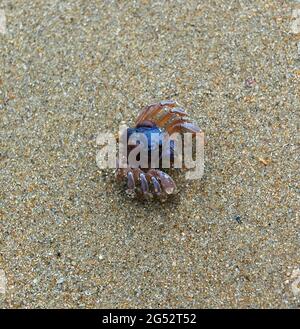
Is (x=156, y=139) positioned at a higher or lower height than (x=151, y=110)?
lower

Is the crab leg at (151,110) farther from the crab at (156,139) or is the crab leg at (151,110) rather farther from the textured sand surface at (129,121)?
the textured sand surface at (129,121)

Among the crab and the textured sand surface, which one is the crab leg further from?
the textured sand surface

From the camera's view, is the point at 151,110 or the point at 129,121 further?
the point at 129,121

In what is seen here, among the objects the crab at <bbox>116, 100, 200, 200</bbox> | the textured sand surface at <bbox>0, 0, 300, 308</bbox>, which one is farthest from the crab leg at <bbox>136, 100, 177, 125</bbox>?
the textured sand surface at <bbox>0, 0, 300, 308</bbox>

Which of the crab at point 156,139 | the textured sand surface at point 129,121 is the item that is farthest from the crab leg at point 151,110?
the textured sand surface at point 129,121
